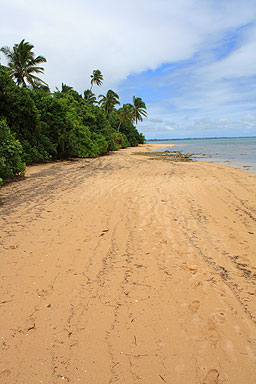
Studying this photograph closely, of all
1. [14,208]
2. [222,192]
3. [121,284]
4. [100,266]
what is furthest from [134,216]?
[222,192]

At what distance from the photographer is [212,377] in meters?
1.68

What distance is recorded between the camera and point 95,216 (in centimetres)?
491

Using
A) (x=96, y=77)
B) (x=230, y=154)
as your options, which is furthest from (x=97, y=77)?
(x=230, y=154)

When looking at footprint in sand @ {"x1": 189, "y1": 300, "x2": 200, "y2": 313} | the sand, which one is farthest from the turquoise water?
footprint in sand @ {"x1": 189, "y1": 300, "x2": 200, "y2": 313}

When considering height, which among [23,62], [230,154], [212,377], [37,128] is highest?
[23,62]

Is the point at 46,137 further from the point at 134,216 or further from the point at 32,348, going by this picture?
the point at 32,348

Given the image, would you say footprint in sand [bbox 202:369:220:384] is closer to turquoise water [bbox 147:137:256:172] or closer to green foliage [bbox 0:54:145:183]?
green foliage [bbox 0:54:145:183]

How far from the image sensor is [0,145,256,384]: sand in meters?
1.75

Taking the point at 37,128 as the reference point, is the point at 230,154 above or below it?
below

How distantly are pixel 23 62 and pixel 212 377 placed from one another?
28.7 meters

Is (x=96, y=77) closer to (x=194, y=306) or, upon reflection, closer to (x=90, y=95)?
(x=90, y=95)

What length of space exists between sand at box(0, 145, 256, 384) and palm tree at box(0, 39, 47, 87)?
2421 centimetres

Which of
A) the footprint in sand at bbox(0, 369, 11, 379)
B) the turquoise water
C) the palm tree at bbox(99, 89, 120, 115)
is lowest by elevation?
the turquoise water

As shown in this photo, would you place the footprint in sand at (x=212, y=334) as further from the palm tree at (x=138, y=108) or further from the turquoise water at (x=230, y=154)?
the palm tree at (x=138, y=108)
